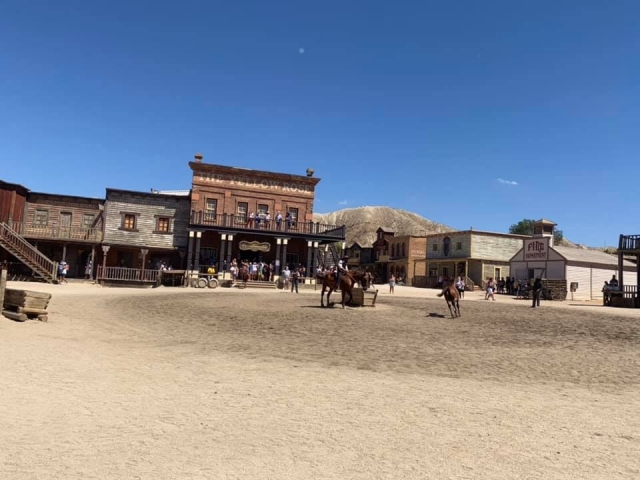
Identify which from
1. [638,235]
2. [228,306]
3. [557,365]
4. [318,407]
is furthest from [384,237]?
[318,407]

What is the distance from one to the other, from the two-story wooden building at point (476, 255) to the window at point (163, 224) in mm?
28385

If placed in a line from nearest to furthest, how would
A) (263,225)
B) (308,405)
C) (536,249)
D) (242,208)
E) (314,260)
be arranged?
(308,405) → (263,225) → (314,260) → (242,208) → (536,249)

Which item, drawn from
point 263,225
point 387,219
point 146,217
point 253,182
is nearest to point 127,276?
point 146,217

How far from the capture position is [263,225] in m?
38.6

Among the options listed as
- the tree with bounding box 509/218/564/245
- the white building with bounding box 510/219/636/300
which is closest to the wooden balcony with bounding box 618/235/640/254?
the white building with bounding box 510/219/636/300

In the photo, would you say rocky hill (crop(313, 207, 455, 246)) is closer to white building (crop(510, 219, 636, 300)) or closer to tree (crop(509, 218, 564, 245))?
tree (crop(509, 218, 564, 245))

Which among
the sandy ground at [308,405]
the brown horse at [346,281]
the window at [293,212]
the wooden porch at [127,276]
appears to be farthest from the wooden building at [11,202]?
the sandy ground at [308,405]

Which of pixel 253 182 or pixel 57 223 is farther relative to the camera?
pixel 253 182

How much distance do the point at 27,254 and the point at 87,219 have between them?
863 centimetres

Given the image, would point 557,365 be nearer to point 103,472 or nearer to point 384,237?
point 103,472

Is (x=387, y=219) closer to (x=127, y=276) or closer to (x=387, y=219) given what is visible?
(x=387, y=219)

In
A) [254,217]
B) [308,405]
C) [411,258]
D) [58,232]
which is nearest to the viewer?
[308,405]

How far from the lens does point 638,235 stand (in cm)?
2970

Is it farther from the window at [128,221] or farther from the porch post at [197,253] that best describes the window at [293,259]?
the window at [128,221]
